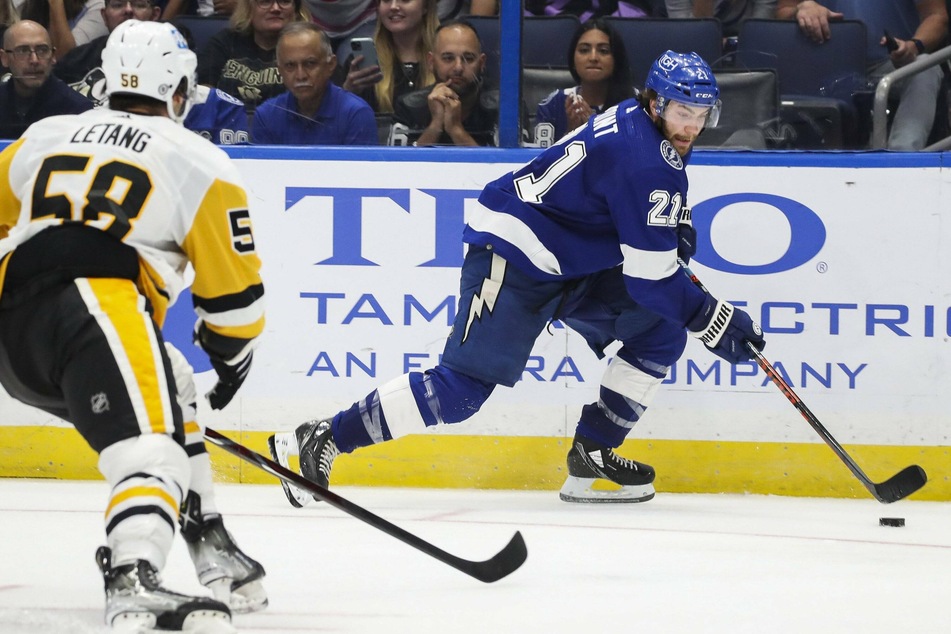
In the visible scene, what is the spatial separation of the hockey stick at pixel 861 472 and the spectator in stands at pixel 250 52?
4.75ft

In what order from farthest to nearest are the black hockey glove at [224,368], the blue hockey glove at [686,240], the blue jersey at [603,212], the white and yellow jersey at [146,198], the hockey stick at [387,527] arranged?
1. the blue hockey glove at [686,240]
2. the blue jersey at [603,212]
3. the hockey stick at [387,527]
4. the black hockey glove at [224,368]
5. the white and yellow jersey at [146,198]

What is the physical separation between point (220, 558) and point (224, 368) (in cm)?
32

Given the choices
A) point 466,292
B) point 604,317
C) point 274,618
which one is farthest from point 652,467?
point 274,618

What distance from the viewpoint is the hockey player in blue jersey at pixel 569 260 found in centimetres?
347

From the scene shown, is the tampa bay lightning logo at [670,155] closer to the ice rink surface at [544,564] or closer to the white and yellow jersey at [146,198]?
the ice rink surface at [544,564]

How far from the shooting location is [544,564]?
114 inches

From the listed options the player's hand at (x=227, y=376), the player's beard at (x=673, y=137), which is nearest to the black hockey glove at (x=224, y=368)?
the player's hand at (x=227, y=376)

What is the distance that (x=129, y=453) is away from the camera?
203cm

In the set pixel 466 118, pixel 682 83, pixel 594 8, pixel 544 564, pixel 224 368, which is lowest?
pixel 544 564

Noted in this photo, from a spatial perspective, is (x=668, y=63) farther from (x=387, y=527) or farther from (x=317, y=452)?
(x=387, y=527)

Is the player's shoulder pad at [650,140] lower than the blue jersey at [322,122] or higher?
higher

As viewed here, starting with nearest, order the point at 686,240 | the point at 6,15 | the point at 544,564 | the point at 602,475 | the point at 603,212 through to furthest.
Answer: the point at 544,564 → the point at 603,212 → the point at 686,240 → the point at 602,475 → the point at 6,15

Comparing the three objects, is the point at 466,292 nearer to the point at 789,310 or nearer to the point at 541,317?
the point at 541,317

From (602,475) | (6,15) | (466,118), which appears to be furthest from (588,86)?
(6,15)
